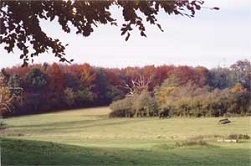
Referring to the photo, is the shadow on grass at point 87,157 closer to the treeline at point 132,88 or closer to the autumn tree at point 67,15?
the treeline at point 132,88

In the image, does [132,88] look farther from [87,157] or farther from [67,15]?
[67,15]

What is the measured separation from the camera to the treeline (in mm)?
13172

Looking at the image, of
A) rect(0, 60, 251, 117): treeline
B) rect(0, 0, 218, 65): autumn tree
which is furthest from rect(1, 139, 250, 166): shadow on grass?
rect(0, 0, 218, 65): autumn tree

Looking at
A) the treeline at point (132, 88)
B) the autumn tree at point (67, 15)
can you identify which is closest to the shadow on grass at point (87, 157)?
the treeline at point (132, 88)

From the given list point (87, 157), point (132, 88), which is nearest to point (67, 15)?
point (87, 157)

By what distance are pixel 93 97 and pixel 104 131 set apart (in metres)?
18.4

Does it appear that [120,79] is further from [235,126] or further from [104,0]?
[235,126]

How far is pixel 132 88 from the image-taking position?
59.7 ft

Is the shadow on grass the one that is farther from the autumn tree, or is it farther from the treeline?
the autumn tree

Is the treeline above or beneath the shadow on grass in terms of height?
above

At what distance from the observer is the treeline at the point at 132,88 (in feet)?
43.2

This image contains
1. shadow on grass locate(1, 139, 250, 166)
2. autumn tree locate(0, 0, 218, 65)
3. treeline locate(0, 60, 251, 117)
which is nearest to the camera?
autumn tree locate(0, 0, 218, 65)

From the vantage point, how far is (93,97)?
46.3 feet

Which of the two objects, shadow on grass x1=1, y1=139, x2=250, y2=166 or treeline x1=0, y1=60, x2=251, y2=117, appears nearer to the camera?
shadow on grass x1=1, y1=139, x2=250, y2=166
